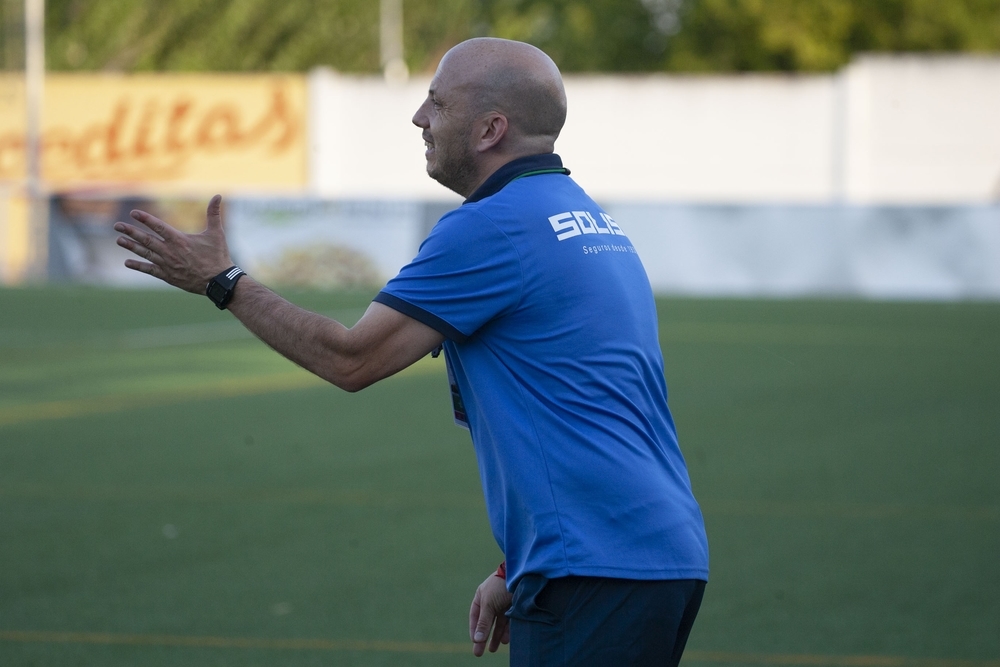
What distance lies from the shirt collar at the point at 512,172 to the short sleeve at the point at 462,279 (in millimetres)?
114

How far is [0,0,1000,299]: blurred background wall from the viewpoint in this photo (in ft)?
89.4

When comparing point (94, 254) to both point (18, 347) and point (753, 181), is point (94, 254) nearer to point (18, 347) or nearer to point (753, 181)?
point (18, 347)

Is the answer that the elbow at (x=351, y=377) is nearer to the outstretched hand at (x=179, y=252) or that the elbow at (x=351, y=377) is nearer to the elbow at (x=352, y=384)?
the elbow at (x=352, y=384)

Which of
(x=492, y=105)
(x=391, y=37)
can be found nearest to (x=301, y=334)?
(x=492, y=105)

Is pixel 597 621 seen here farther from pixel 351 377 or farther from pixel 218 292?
pixel 218 292

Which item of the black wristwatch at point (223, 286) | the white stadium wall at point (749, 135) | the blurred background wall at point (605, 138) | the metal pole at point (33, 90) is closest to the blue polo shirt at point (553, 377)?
the black wristwatch at point (223, 286)

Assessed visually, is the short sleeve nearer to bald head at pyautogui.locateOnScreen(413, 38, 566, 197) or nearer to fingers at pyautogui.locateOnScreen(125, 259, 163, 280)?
bald head at pyautogui.locateOnScreen(413, 38, 566, 197)

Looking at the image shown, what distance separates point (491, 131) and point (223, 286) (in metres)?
0.67

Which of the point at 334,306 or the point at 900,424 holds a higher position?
the point at 900,424

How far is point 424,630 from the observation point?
19.6 feet

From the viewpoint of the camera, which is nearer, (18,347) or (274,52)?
(18,347)

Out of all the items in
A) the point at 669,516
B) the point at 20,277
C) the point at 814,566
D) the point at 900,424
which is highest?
the point at 669,516

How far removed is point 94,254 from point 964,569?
2384cm

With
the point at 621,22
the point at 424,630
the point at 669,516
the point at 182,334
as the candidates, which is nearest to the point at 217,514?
the point at 424,630
